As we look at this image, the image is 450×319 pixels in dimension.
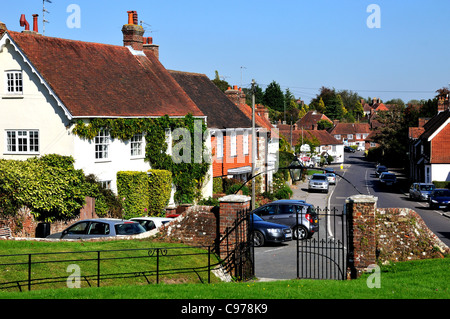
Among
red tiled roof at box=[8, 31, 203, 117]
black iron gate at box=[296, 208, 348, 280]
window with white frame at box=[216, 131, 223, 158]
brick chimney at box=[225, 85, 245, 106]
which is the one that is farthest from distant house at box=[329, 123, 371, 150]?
black iron gate at box=[296, 208, 348, 280]

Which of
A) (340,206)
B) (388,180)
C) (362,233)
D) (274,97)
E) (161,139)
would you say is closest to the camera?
(362,233)

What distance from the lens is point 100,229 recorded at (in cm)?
1983

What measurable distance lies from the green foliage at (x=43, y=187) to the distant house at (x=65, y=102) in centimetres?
112

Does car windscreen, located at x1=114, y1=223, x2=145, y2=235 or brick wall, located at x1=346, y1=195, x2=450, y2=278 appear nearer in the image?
brick wall, located at x1=346, y1=195, x2=450, y2=278

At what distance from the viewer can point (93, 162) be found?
95.7 ft

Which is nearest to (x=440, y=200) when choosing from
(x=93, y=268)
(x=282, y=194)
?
(x=282, y=194)

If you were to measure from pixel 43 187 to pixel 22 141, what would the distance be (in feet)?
15.1

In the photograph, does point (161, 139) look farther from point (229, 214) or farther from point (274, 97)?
point (274, 97)

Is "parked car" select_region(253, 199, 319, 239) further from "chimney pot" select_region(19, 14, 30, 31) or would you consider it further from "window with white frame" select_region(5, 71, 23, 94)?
"chimney pot" select_region(19, 14, 30, 31)

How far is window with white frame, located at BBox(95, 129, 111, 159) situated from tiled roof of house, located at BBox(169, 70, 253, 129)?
10867 mm

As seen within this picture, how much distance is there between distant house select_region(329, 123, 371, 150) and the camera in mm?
144500

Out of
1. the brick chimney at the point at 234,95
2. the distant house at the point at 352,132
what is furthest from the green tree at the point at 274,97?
the brick chimney at the point at 234,95
